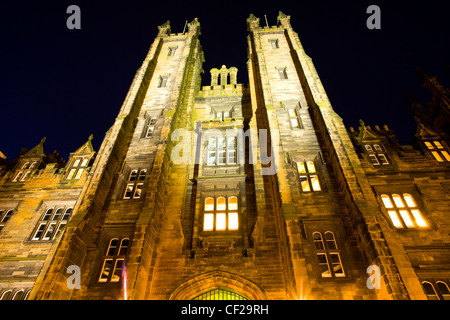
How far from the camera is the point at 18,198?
15398 mm

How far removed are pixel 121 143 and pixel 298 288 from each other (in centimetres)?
1309

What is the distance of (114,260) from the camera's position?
12.2 meters

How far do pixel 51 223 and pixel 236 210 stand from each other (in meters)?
9.81

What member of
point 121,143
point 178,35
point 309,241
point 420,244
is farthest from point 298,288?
point 178,35

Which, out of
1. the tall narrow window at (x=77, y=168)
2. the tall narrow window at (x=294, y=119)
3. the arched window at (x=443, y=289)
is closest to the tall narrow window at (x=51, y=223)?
the tall narrow window at (x=77, y=168)

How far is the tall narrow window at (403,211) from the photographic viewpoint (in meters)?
12.3

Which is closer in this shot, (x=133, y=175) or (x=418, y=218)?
(x=418, y=218)

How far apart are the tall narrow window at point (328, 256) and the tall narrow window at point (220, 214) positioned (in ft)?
12.5

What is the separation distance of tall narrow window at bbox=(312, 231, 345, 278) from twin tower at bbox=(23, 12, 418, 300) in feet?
0.17

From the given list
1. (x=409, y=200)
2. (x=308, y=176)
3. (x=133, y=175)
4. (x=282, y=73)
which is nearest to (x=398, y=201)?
(x=409, y=200)

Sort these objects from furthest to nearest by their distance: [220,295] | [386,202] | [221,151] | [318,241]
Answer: [221,151], [386,202], [318,241], [220,295]

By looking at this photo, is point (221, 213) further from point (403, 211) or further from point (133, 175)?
point (403, 211)

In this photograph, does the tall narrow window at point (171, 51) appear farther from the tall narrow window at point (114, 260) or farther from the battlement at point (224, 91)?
the tall narrow window at point (114, 260)

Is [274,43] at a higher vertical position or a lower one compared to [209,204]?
higher
